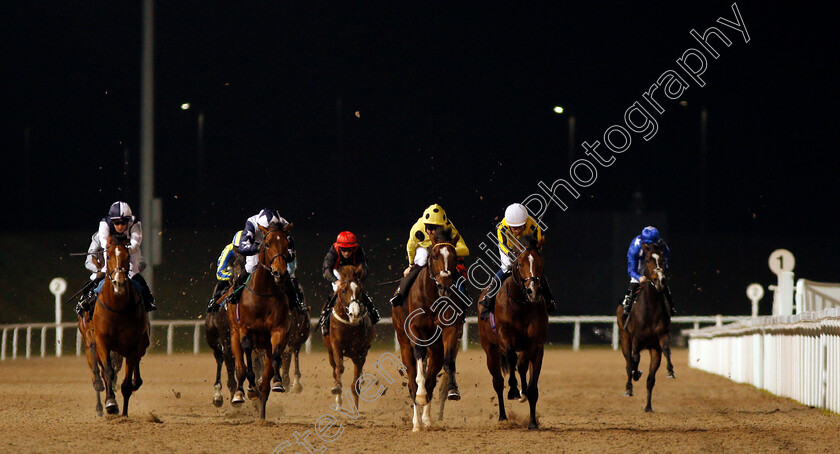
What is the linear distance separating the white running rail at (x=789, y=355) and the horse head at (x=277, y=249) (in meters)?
5.16

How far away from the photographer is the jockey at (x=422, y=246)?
1066 centimetres

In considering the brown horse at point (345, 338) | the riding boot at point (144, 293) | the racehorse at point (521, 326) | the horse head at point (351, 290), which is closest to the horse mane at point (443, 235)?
the racehorse at point (521, 326)

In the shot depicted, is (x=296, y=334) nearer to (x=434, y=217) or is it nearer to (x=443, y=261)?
(x=434, y=217)

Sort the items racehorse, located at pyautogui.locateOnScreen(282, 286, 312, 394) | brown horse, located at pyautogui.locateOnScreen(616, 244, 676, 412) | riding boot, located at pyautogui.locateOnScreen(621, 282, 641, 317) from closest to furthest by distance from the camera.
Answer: racehorse, located at pyautogui.locateOnScreen(282, 286, 312, 394), brown horse, located at pyautogui.locateOnScreen(616, 244, 676, 412), riding boot, located at pyautogui.locateOnScreen(621, 282, 641, 317)

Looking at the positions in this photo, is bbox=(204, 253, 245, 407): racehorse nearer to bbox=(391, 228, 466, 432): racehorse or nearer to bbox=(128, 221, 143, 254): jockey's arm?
bbox=(128, 221, 143, 254): jockey's arm

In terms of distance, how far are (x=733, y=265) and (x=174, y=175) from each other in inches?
751

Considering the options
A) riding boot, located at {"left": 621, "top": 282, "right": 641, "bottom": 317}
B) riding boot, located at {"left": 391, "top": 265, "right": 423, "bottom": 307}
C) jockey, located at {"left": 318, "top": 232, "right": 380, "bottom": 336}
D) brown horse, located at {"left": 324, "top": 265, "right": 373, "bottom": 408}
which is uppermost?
jockey, located at {"left": 318, "top": 232, "right": 380, "bottom": 336}

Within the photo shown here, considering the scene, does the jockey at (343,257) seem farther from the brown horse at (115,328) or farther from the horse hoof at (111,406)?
the horse hoof at (111,406)

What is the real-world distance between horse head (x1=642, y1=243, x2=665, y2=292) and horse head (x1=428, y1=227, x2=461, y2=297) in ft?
11.9

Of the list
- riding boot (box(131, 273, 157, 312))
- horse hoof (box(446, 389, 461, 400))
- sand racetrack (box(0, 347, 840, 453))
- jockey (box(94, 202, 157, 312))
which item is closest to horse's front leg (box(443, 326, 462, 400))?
horse hoof (box(446, 389, 461, 400))

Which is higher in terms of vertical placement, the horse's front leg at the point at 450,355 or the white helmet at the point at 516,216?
the white helmet at the point at 516,216

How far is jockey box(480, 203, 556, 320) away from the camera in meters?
→ 10.4

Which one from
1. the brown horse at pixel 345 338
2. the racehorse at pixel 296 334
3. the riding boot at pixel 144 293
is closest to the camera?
the riding boot at pixel 144 293

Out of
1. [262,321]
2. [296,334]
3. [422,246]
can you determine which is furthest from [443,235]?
[296,334]
